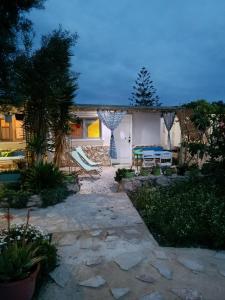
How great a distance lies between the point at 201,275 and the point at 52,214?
2895 millimetres

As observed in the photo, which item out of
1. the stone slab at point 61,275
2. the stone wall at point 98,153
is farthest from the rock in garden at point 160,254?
the stone wall at point 98,153

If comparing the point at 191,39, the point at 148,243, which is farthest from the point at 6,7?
the point at 191,39

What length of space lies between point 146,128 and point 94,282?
9613mm

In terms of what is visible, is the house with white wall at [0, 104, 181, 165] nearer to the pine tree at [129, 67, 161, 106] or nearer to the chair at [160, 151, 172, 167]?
the chair at [160, 151, 172, 167]

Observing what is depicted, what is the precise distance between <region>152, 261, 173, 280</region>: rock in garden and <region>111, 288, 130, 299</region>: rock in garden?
503 millimetres

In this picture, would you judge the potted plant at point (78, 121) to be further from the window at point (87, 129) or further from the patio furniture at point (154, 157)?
the patio furniture at point (154, 157)

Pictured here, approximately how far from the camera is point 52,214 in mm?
4730

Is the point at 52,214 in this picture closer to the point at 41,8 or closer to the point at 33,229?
the point at 33,229

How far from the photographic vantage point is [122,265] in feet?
9.74

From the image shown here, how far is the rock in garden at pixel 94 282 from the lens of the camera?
2609 mm

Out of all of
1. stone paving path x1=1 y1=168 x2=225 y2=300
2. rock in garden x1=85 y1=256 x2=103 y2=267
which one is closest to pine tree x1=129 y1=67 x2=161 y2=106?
stone paving path x1=1 y1=168 x2=225 y2=300

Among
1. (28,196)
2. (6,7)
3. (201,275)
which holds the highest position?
(6,7)

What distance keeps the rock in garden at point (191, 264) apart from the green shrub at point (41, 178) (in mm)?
3438

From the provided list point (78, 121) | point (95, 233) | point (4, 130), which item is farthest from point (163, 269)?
point (4, 130)
